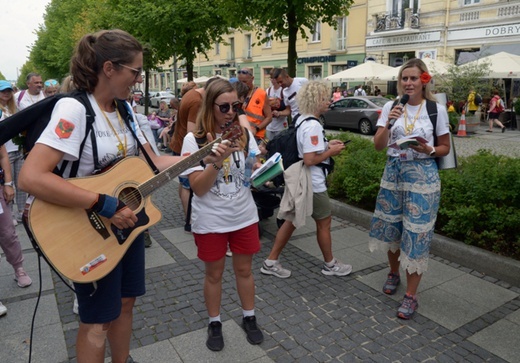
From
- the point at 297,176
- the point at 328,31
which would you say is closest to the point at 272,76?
the point at 297,176

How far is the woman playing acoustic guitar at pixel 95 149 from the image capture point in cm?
185

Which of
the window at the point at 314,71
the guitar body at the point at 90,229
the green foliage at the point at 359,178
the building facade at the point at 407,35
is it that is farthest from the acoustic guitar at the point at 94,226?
the window at the point at 314,71

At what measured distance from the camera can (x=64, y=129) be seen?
1.89 metres

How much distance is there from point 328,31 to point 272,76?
25.6m

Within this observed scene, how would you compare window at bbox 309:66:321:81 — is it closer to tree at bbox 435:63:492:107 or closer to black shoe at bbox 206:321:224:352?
tree at bbox 435:63:492:107

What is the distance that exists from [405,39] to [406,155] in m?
25.4

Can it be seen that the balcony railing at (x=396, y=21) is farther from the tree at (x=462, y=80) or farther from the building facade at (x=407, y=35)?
the tree at (x=462, y=80)

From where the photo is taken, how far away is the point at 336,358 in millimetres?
2949

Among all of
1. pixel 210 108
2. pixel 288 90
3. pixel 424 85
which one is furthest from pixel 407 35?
pixel 210 108

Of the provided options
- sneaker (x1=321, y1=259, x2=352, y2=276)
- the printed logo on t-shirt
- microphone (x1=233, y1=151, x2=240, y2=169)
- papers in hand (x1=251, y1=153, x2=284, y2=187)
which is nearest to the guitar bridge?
the printed logo on t-shirt

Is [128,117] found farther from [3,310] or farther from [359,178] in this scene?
[359,178]

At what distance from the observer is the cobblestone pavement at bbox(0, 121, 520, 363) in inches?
119

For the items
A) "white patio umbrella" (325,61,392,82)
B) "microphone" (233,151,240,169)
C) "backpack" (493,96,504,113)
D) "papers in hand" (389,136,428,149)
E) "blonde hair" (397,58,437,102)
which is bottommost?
"backpack" (493,96,504,113)

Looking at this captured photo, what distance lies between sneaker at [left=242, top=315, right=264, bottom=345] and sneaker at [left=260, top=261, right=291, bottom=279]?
110 cm
